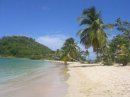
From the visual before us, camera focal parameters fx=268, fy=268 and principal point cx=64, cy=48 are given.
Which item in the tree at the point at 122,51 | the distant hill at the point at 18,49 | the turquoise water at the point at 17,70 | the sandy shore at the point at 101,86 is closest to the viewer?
the sandy shore at the point at 101,86

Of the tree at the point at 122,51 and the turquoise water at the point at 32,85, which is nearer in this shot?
the turquoise water at the point at 32,85

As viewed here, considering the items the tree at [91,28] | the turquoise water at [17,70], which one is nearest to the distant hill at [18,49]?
the turquoise water at [17,70]

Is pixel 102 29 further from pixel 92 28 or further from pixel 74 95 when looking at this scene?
pixel 74 95

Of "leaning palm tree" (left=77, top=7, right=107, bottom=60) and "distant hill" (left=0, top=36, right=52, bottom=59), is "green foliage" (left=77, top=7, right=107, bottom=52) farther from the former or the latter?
"distant hill" (left=0, top=36, right=52, bottom=59)

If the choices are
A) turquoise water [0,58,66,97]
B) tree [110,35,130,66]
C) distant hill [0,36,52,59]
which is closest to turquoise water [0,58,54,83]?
turquoise water [0,58,66,97]

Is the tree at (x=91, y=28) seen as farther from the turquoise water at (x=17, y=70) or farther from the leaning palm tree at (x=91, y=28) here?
the turquoise water at (x=17, y=70)

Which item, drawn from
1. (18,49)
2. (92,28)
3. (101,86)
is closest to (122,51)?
(92,28)

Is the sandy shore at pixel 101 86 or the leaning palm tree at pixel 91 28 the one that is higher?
the leaning palm tree at pixel 91 28

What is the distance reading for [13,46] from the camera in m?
154

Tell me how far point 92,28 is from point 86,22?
1195 millimetres

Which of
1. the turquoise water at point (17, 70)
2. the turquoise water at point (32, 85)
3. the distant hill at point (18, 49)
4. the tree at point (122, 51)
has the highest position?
the distant hill at point (18, 49)

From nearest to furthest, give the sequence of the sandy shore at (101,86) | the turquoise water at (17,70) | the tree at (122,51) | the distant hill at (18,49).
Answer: the sandy shore at (101,86) → the turquoise water at (17,70) → the tree at (122,51) → the distant hill at (18,49)

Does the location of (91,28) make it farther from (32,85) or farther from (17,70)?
(32,85)

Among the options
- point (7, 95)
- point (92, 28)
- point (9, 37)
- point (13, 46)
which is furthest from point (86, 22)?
point (9, 37)
